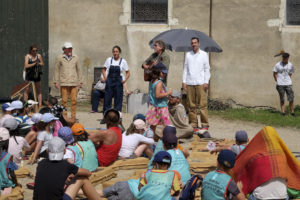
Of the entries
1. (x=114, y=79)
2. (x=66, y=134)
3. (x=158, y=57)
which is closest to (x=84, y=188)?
(x=66, y=134)

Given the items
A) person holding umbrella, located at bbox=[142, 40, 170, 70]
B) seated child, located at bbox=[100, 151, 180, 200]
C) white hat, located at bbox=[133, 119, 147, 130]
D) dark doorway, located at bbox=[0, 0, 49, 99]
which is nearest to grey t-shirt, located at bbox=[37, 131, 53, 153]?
white hat, located at bbox=[133, 119, 147, 130]

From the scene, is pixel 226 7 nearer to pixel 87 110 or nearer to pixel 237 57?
pixel 237 57

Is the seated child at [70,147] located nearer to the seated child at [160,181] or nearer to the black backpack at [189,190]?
the seated child at [160,181]

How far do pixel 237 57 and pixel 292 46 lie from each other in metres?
1.46

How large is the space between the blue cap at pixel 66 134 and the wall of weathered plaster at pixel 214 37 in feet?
27.9

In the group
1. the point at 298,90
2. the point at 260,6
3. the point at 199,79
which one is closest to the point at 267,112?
the point at 298,90

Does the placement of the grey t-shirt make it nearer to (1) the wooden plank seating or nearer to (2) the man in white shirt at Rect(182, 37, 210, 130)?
(1) the wooden plank seating

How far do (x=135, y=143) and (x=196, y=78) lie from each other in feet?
10.4

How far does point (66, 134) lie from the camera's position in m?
7.82

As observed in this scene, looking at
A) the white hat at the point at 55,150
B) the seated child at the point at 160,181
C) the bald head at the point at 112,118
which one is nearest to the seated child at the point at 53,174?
the white hat at the point at 55,150

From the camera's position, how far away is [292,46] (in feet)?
52.4

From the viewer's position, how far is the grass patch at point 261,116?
13.8 metres

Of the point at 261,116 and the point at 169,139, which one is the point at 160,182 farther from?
the point at 261,116

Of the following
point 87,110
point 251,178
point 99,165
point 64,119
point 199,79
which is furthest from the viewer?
point 87,110
